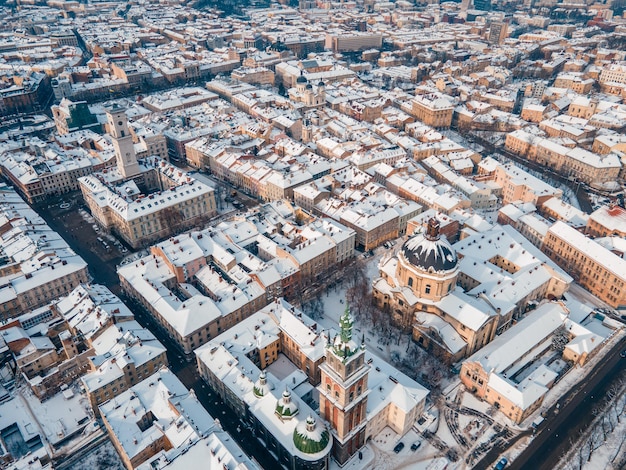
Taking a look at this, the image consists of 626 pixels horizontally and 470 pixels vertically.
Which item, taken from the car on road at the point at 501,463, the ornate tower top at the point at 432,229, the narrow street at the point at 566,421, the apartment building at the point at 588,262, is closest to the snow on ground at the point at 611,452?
the narrow street at the point at 566,421

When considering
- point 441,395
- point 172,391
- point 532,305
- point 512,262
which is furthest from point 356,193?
point 172,391

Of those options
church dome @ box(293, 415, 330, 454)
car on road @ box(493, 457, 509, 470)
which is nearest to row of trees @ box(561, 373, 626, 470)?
car on road @ box(493, 457, 509, 470)

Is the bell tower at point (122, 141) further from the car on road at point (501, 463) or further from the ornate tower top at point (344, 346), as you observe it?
the car on road at point (501, 463)

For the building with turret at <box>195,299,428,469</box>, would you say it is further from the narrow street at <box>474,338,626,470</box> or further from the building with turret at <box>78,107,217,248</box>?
the building with turret at <box>78,107,217,248</box>

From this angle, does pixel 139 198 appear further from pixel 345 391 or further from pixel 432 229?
pixel 345 391

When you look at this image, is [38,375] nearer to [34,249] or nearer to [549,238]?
[34,249]

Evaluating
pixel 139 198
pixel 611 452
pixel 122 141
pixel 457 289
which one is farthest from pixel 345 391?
pixel 122 141

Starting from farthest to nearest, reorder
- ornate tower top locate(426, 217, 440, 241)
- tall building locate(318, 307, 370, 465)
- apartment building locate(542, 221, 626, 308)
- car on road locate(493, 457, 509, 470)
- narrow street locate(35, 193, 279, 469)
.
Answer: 1. apartment building locate(542, 221, 626, 308)
2. ornate tower top locate(426, 217, 440, 241)
3. narrow street locate(35, 193, 279, 469)
4. car on road locate(493, 457, 509, 470)
5. tall building locate(318, 307, 370, 465)
